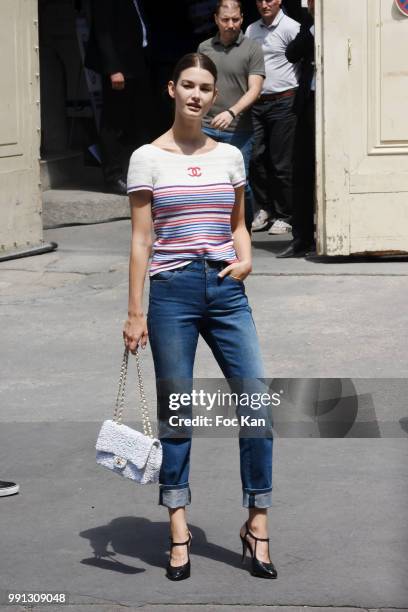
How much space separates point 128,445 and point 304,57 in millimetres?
5922

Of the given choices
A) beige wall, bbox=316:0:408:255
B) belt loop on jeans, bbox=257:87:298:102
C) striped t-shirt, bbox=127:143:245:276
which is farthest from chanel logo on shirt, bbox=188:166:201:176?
belt loop on jeans, bbox=257:87:298:102

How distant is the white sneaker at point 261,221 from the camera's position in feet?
38.1

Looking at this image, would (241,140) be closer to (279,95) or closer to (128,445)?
(279,95)

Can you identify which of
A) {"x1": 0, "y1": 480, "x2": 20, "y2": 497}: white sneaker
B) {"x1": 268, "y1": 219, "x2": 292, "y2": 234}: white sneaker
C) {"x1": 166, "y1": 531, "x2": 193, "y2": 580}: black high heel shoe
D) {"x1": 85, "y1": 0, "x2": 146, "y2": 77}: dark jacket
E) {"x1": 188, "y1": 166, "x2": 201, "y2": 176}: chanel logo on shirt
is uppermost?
{"x1": 85, "y1": 0, "x2": 146, "y2": 77}: dark jacket

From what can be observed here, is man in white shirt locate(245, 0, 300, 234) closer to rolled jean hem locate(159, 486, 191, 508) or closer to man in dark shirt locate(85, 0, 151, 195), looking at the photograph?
man in dark shirt locate(85, 0, 151, 195)

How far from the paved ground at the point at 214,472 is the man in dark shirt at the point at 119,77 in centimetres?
337

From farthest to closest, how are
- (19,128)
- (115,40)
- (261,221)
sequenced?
(115,40) → (261,221) → (19,128)

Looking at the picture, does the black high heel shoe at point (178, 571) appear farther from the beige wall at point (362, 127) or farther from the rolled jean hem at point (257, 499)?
the beige wall at point (362, 127)

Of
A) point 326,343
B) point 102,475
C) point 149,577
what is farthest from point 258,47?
point 149,577

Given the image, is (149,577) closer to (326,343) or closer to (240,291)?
(240,291)

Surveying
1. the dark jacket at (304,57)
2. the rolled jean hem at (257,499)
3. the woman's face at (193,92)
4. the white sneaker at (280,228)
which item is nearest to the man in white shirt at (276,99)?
the white sneaker at (280,228)

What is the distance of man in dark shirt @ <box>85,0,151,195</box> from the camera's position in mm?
12211

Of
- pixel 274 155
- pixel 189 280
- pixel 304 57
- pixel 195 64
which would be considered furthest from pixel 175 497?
pixel 274 155

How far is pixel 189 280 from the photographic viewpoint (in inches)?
182
